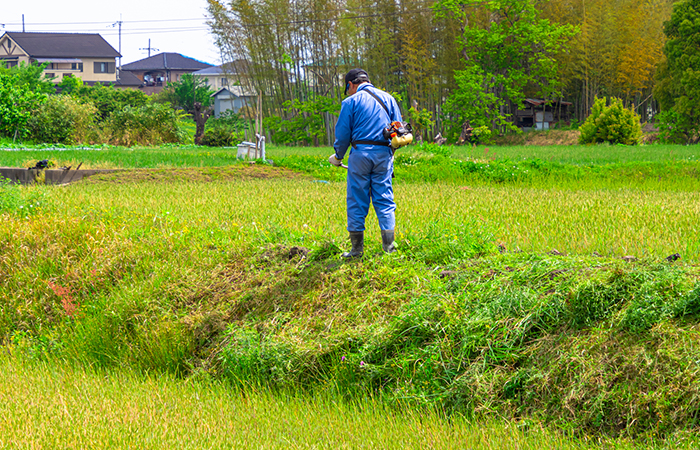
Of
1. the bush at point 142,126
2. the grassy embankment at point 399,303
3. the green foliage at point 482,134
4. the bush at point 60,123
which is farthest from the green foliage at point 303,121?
the grassy embankment at point 399,303

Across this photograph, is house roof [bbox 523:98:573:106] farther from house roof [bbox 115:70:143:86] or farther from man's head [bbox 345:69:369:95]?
Result: house roof [bbox 115:70:143:86]

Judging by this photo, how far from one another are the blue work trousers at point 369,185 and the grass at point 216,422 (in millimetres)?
1507

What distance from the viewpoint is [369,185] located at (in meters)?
4.57

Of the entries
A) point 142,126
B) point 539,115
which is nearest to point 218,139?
point 142,126

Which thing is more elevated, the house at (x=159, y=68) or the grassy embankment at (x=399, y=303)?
the house at (x=159, y=68)

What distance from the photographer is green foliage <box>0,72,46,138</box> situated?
29219mm

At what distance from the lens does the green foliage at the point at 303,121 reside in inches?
1298

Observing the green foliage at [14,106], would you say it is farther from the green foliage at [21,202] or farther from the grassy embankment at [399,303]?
the grassy embankment at [399,303]

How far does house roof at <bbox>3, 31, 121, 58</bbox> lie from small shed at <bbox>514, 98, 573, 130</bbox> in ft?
178

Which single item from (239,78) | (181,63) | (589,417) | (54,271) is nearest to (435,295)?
(589,417)

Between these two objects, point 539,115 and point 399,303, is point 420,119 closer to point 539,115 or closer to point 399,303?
point 539,115

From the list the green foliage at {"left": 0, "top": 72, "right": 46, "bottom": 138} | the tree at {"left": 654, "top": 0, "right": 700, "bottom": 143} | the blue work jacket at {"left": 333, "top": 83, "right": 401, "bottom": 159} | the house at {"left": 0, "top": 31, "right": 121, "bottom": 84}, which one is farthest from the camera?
the house at {"left": 0, "top": 31, "right": 121, "bottom": 84}

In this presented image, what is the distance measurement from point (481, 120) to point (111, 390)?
31278 mm

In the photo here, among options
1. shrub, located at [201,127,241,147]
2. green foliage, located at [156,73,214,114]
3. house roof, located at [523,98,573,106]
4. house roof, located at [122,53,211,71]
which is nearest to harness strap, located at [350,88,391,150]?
shrub, located at [201,127,241,147]
